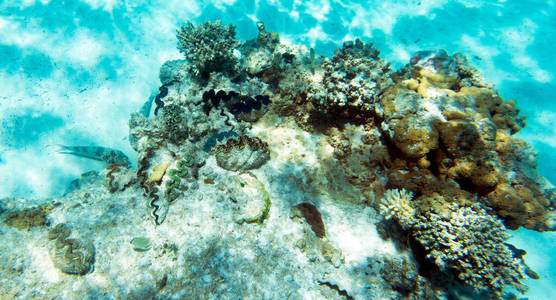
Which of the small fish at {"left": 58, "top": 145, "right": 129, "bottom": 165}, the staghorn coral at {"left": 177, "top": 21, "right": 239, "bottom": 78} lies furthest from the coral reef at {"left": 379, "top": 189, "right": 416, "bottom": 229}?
the small fish at {"left": 58, "top": 145, "right": 129, "bottom": 165}

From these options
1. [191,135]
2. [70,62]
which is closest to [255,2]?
[70,62]

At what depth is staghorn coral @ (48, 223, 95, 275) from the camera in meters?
3.89

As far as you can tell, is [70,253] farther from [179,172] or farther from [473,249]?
[473,249]

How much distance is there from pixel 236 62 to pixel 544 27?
18.4 m

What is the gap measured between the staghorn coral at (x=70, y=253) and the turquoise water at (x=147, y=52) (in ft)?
11.5

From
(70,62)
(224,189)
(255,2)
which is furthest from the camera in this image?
(255,2)

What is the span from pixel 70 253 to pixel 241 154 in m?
3.45

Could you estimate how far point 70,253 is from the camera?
3.95 m

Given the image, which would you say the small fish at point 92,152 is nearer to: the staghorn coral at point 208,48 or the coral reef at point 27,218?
the coral reef at point 27,218

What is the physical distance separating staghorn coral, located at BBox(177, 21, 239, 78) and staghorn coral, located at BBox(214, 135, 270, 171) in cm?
255

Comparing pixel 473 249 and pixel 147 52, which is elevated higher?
pixel 473 249

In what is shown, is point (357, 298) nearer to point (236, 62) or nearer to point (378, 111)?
→ point (378, 111)

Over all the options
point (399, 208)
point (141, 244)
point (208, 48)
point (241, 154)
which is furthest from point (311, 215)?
point (208, 48)

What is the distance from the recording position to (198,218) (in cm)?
441
